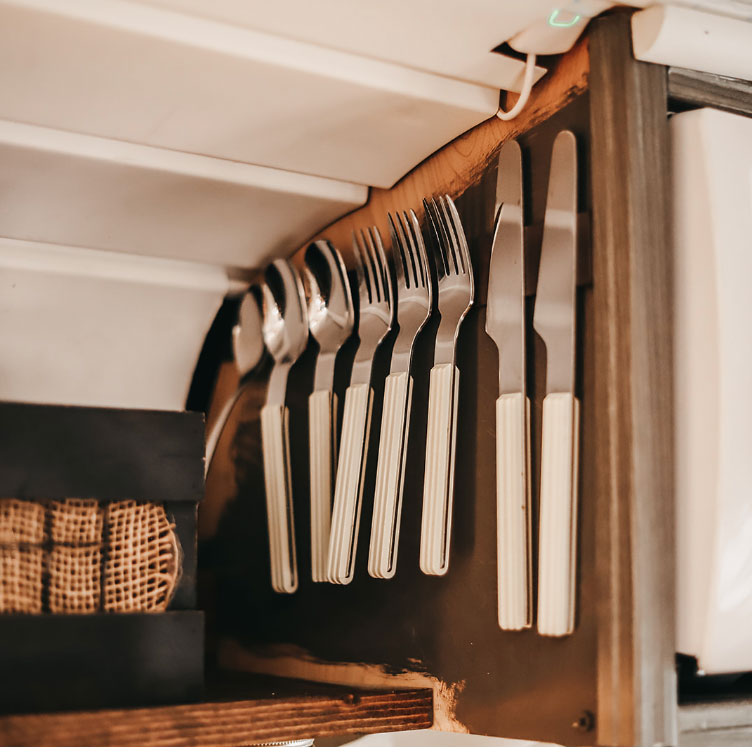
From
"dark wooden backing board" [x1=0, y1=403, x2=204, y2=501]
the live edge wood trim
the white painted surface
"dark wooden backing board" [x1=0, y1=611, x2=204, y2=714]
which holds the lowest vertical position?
the live edge wood trim

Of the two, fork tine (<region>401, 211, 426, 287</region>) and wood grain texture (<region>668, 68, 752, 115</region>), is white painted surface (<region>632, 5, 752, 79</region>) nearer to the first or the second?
wood grain texture (<region>668, 68, 752, 115</region>)

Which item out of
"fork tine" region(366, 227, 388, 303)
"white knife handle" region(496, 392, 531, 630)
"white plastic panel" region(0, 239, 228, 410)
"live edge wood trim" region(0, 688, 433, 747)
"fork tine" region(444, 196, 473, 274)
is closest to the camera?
"live edge wood trim" region(0, 688, 433, 747)

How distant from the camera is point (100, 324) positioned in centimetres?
120

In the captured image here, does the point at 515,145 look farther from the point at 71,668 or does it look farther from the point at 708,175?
the point at 71,668

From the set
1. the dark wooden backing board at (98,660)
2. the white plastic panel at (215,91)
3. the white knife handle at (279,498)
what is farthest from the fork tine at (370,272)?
the dark wooden backing board at (98,660)

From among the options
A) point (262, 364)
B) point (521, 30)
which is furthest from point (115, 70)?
point (262, 364)

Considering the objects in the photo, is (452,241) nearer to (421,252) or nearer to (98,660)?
(421,252)

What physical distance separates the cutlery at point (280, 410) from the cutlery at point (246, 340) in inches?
0.9

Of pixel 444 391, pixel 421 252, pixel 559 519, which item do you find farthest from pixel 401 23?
pixel 559 519

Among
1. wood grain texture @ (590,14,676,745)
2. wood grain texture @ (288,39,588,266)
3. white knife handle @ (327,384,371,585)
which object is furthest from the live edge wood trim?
wood grain texture @ (288,39,588,266)

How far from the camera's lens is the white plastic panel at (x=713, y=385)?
672mm

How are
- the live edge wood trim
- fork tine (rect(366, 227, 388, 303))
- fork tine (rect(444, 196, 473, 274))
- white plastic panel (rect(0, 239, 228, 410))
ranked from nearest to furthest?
the live edge wood trim → fork tine (rect(444, 196, 473, 274)) → fork tine (rect(366, 227, 388, 303)) → white plastic panel (rect(0, 239, 228, 410))

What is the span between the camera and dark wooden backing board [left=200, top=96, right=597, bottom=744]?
727mm

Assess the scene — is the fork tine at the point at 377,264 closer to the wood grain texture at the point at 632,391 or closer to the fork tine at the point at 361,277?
the fork tine at the point at 361,277
